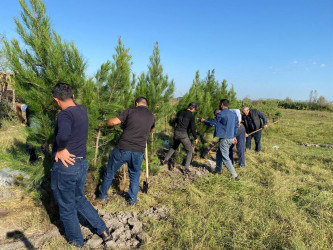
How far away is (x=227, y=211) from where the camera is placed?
3.21 meters

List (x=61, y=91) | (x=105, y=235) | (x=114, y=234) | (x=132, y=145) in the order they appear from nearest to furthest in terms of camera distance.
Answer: (x=61, y=91), (x=105, y=235), (x=114, y=234), (x=132, y=145)

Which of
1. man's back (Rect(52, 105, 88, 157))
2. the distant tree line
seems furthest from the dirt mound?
the distant tree line

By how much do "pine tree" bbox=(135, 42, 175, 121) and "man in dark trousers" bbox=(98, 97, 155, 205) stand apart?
1.04 m

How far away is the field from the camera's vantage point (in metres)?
2.55

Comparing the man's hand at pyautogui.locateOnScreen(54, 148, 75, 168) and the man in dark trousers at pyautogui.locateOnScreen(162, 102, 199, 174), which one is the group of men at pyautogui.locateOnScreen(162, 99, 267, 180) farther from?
the man's hand at pyautogui.locateOnScreen(54, 148, 75, 168)

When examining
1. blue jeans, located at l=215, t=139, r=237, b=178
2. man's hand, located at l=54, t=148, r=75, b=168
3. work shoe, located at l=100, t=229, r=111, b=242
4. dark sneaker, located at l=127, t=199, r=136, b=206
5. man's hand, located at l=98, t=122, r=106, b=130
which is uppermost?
man's hand, located at l=98, t=122, r=106, b=130

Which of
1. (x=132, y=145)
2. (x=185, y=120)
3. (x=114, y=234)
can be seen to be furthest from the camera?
(x=185, y=120)

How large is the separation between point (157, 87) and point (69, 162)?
2.89 m

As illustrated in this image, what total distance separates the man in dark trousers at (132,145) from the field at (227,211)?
37cm

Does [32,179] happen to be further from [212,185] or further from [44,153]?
[212,185]

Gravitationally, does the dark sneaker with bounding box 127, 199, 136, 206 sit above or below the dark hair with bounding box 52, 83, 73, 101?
below

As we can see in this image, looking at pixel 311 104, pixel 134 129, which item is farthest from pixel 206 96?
pixel 311 104

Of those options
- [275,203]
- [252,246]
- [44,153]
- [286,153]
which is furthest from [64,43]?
[286,153]

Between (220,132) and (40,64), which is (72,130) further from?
(220,132)
